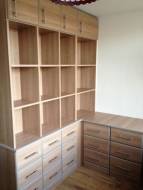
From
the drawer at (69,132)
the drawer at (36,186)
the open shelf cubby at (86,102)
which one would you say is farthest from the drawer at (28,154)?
the open shelf cubby at (86,102)

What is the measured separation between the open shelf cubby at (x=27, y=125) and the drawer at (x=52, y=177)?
56cm

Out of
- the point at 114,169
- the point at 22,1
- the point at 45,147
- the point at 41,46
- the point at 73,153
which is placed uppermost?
the point at 22,1

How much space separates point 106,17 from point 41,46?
122 centimetres

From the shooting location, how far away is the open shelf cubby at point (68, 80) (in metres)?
2.64

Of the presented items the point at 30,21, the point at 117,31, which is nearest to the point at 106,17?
the point at 117,31

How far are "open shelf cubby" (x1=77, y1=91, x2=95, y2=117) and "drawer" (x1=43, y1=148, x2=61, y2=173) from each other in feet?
3.18

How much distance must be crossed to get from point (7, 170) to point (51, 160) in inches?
21.9

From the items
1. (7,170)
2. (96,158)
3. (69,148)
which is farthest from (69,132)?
(7,170)

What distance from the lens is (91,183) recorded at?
2518mm

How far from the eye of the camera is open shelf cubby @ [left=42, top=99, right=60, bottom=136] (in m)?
2.42

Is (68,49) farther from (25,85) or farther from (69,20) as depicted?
(25,85)

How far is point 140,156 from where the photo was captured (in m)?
2.41

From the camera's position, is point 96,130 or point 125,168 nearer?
point 125,168

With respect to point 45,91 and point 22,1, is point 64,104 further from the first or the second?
point 22,1
